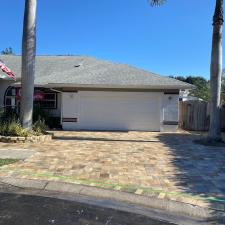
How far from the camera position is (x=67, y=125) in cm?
2055

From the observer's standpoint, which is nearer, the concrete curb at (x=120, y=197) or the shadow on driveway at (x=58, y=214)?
the shadow on driveway at (x=58, y=214)

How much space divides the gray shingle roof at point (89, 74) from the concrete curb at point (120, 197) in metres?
12.1

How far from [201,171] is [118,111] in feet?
37.6

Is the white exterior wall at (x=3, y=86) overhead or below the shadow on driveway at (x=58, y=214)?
overhead

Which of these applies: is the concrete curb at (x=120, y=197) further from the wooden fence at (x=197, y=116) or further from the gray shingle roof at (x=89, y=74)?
the wooden fence at (x=197, y=116)

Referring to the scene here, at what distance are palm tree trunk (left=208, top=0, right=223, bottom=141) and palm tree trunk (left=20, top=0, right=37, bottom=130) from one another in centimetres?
742

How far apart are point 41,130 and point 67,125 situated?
4764 millimetres

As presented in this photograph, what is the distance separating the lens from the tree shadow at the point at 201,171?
7379mm

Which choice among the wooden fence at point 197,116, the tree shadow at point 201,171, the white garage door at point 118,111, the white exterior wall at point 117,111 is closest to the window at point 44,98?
the white exterior wall at point 117,111

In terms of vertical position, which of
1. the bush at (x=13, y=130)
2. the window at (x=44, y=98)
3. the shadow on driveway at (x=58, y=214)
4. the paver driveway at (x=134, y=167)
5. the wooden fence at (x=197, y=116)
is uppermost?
the window at (x=44, y=98)

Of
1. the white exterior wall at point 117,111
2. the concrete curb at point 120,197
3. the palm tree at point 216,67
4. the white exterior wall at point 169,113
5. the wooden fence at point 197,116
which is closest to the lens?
the concrete curb at point 120,197

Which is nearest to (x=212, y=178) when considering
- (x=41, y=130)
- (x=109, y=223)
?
(x=109, y=223)

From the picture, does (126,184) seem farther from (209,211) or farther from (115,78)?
(115,78)

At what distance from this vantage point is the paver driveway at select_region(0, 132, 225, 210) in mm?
7898
